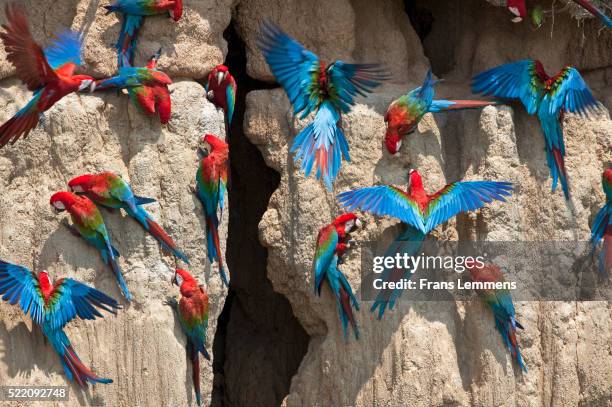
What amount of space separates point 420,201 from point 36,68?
1.93 meters

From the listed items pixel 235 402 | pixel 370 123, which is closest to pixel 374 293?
pixel 370 123

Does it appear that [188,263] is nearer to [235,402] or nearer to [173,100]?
[173,100]

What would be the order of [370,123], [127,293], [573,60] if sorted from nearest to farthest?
[127,293] < [370,123] < [573,60]

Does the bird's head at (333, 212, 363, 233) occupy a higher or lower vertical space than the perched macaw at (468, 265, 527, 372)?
higher

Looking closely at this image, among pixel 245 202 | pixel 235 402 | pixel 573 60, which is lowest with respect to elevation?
pixel 235 402

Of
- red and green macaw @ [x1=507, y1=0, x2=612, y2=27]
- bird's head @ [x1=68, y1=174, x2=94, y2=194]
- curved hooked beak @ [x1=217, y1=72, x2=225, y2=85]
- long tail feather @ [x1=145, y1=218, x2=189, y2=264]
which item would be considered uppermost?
red and green macaw @ [x1=507, y1=0, x2=612, y2=27]

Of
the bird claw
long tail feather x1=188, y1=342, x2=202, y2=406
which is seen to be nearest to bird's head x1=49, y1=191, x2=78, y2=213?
the bird claw

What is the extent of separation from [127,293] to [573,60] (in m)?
2.71

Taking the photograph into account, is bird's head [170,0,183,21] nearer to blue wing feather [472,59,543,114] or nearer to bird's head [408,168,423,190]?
bird's head [408,168,423,190]

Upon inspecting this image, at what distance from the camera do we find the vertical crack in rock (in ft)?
25.5

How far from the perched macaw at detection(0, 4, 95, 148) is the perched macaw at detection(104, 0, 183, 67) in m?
0.20

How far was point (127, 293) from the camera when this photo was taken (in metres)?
6.54

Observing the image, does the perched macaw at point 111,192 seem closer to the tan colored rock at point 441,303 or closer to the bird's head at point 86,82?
the bird's head at point 86,82

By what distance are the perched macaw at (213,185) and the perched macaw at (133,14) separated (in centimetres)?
55
